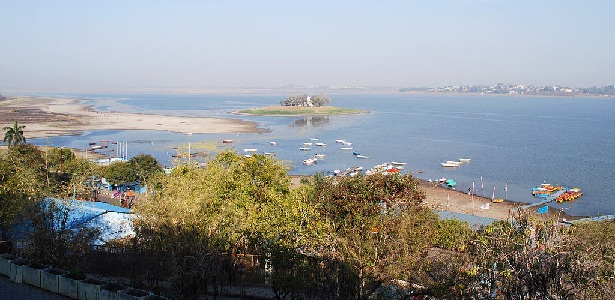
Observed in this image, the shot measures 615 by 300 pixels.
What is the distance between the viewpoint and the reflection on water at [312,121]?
96738 millimetres

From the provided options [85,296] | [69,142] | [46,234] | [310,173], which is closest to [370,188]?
[85,296]

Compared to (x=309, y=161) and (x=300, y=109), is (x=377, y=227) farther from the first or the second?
(x=300, y=109)

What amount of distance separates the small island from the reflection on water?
26.5 ft

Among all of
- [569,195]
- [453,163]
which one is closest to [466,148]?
[453,163]

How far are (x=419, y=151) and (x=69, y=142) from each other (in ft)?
136

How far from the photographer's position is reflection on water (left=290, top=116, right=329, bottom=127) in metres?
96.7

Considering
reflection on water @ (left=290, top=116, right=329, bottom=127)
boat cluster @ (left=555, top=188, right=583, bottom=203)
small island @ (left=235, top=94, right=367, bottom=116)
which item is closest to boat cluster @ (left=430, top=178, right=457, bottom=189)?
boat cluster @ (left=555, top=188, right=583, bottom=203)

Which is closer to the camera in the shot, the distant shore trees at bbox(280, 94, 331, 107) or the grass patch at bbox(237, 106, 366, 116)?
the grass patch at bbox(237, 106, 366, 116)

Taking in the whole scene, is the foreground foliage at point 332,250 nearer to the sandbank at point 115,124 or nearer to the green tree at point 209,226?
the green tree at point 209,226

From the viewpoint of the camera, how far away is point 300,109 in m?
124

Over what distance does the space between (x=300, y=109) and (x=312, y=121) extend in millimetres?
20909

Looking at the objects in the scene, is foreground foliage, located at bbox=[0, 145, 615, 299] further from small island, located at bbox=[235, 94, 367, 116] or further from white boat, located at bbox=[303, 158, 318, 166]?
small island, located at bbox=[235, 94, 367, 116]

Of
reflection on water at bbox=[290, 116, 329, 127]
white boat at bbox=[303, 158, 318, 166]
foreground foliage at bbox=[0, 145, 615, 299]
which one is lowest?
white boat at bbox=[303, 158, 318, 166]

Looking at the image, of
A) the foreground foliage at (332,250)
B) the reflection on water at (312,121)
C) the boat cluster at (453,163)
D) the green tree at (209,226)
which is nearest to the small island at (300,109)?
the reflection on water at (312,121)
